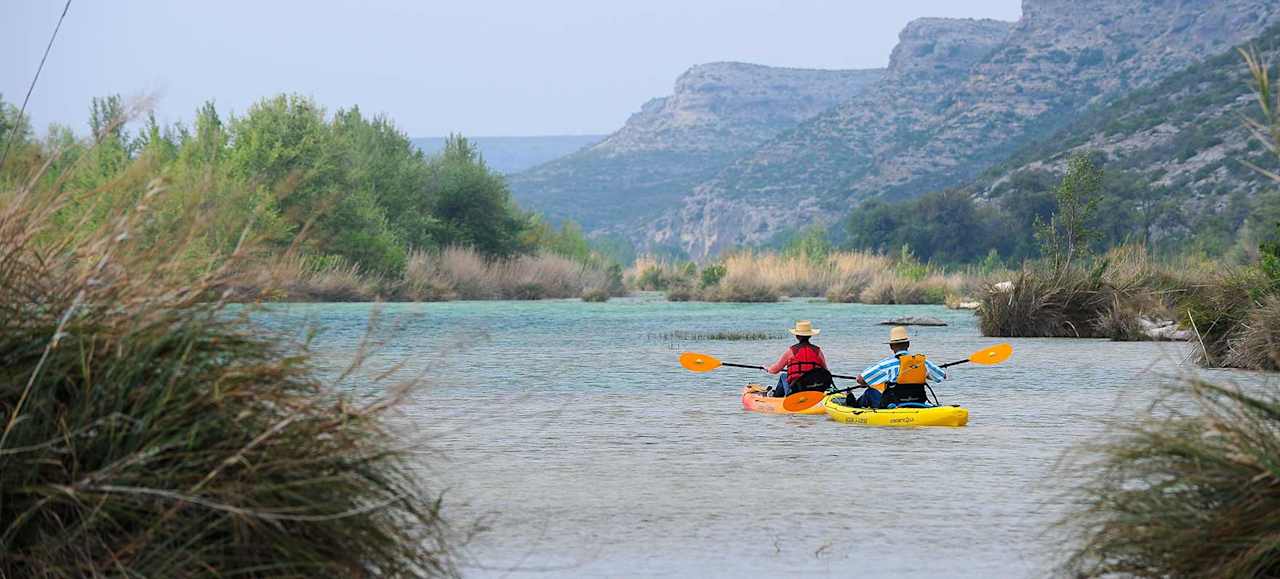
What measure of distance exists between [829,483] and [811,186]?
10467 centimetres

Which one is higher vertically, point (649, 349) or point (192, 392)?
point (192, 392)

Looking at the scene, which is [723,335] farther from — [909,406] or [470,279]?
[470,279]

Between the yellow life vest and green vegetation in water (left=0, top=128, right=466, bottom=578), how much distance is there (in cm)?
990

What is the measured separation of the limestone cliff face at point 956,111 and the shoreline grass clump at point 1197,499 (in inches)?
3597

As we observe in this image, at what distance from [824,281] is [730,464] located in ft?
145

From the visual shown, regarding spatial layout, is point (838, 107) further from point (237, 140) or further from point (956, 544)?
point (956, 544)

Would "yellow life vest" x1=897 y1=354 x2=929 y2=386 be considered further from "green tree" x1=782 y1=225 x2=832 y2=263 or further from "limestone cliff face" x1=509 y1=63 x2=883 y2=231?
"limestone cliff face" x1=509 y1=63 x2=883 y2=231

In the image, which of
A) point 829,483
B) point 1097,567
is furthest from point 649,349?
point 1097,567

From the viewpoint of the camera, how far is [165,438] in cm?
474

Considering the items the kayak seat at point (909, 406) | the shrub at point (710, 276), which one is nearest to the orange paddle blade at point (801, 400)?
the kayak seat at point (909, 406)

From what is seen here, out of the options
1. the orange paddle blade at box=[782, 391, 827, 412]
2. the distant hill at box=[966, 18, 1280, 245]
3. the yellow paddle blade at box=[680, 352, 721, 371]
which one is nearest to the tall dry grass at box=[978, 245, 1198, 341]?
the yellow paddle blade at box=[680, 352, 721, 371]

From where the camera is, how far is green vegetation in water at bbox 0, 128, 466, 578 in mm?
4641

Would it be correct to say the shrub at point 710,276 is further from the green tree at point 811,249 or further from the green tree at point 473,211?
the green tree at point 473,211

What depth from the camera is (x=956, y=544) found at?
26.0 feet
